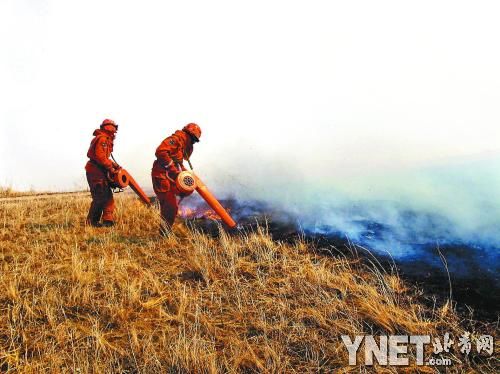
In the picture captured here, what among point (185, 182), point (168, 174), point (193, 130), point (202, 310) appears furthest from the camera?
point (193, 130)

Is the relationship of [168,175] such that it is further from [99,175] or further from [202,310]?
[202,310]

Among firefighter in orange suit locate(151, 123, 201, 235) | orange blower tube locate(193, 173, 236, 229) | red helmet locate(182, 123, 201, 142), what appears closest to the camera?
orange blower tube locate(193, 173, 236, 229)

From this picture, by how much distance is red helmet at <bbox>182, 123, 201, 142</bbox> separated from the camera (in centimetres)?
782

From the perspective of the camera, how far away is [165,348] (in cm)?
338

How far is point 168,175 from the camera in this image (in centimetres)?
747

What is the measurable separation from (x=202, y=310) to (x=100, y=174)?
516 centimetres

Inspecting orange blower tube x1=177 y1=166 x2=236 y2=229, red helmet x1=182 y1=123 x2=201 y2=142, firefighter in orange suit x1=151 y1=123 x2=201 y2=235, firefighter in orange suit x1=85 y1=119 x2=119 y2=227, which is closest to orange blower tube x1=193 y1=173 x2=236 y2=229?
orange blower tube x1=177 y1=166 x2=236 y2=229

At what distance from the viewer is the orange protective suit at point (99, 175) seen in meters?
8.02

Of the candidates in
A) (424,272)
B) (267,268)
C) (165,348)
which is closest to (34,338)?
(165,348)

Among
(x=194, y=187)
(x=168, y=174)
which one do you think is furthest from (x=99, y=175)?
(x=194, y=187)

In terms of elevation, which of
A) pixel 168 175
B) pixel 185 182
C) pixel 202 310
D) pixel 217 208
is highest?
pixel 168 175

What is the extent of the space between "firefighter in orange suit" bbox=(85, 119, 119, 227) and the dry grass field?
2142 mm

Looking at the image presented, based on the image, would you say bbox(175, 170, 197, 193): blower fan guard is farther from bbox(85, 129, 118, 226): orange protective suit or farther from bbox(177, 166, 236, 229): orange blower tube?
bbox(85, 129, 118, 226): orange protective suit

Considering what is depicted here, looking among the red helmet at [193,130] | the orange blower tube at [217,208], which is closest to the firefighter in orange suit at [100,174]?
the red helmet at [193,130]
